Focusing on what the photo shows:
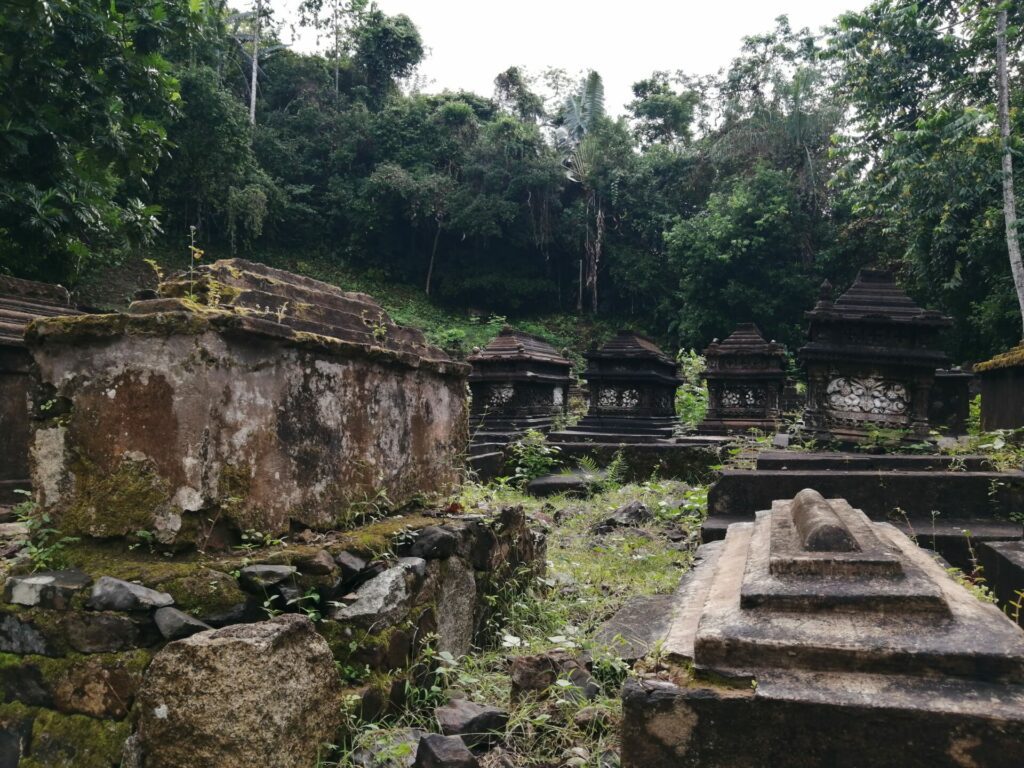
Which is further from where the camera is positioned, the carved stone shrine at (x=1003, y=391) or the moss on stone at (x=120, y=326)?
the carved stone shrine at (x=1003, y=391)

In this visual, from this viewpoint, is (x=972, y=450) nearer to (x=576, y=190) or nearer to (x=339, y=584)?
(x=339, y=584)

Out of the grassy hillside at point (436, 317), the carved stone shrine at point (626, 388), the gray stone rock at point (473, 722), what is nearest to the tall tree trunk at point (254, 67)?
the grassy hillside at point (436, 317)

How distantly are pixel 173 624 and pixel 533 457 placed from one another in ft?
26.8

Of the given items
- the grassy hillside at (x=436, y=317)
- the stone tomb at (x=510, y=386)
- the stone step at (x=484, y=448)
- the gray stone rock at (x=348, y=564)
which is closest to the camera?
the gray stone rock at (x=348, y=564)

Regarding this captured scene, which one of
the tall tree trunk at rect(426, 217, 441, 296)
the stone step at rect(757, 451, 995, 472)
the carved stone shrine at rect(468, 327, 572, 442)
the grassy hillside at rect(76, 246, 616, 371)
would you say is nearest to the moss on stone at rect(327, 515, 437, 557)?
the stone step at rect(757, 451, 995, 472)

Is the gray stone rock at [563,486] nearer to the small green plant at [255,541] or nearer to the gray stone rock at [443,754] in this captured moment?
the small green plant at [255,541]

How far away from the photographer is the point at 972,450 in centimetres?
593

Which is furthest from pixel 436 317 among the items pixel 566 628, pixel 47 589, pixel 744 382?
pixel 47 589

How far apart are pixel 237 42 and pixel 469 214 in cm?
1135

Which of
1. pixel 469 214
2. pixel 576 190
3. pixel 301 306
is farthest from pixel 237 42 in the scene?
pixel 301 306

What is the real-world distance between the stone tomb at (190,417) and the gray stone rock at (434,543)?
377mm

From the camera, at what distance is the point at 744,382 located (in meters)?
12.6

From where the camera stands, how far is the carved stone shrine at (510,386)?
505 inches

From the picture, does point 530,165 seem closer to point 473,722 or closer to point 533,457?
point 533,457
